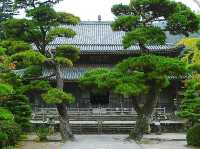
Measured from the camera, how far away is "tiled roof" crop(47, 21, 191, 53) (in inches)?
1660

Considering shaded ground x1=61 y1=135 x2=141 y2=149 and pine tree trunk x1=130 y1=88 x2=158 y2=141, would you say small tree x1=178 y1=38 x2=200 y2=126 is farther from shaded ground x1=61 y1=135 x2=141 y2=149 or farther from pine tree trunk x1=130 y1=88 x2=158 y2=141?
shaded ground x1=61 y1=135 x2=141 y2=149

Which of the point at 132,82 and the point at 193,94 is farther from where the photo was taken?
the point at 193,94

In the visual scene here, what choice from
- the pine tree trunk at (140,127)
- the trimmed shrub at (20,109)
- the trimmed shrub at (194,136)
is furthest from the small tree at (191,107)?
the trimmed shrub at (20,109)

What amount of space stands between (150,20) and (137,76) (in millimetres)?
3417

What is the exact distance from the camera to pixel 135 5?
27.0 metres

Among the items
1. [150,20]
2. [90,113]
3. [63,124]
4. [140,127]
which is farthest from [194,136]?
[90,113]

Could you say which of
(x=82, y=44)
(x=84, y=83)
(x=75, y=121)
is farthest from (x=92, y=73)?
(x=82, y=44)

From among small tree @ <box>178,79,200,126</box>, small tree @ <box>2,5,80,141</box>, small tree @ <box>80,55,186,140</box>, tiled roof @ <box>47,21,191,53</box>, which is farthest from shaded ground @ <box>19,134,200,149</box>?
tiled roof @ <box>47,21,191,53</box>

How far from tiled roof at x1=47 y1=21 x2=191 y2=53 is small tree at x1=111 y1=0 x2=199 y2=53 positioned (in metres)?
13.5

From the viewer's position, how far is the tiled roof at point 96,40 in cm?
4216

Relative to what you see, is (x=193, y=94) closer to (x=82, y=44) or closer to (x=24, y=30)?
(x=24, y=30)

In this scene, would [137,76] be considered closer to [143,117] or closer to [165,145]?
[143,117]

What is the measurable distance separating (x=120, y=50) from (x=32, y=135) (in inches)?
530

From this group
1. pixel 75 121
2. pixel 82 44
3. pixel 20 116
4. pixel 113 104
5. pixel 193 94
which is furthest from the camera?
pixel 82 44
